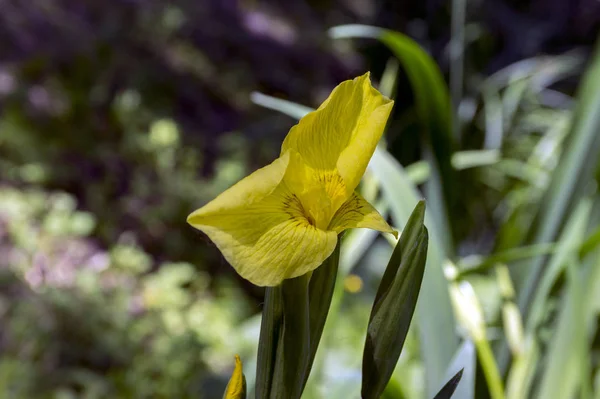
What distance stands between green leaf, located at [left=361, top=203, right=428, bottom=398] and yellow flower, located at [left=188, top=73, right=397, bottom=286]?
0.05ft

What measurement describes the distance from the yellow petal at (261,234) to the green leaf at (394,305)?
30 mm

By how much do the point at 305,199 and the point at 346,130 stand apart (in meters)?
0.03

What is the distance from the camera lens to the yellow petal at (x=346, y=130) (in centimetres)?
18

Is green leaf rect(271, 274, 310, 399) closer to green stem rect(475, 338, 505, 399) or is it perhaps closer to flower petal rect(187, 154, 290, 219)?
flower petal rect(187, 154, 290, 219)

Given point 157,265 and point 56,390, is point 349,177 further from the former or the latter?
point 157,265

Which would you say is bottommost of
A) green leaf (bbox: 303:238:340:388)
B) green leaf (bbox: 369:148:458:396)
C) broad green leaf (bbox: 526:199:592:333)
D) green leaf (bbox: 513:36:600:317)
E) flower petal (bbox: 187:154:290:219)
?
green leaf (bbox: 303:238:340:388)

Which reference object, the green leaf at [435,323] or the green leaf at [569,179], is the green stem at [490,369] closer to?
the green leaf at [435,323]

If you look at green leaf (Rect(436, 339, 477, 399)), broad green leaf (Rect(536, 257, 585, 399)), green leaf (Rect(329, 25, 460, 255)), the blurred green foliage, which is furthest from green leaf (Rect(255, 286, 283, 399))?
the blurred green foliage

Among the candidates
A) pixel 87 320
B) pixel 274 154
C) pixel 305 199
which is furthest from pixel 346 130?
pixel 274 154

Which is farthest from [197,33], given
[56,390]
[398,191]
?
[398,191]

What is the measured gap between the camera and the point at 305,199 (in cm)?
19

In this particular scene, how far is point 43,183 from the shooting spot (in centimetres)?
123

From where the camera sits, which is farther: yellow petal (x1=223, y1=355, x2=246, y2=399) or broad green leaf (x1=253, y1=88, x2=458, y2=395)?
broad green leaf (x1=253, y1=88, x2=458, y2=395)

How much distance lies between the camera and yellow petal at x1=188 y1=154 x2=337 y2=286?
0.16 metres
